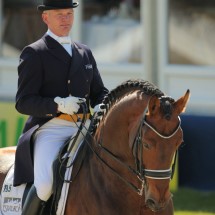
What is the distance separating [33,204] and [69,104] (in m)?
0.84

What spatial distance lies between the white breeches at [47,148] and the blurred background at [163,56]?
4676 millimetres

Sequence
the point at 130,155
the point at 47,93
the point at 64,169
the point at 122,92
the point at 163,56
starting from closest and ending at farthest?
the point at 130,155, the point at 122,92, the point at 64,169, the point at 47,93, the point at 163,56

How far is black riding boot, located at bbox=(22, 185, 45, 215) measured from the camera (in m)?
6.68

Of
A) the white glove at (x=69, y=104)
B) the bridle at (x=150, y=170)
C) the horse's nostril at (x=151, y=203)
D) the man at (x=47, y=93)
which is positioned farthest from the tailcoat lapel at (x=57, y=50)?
the horse's nostril at (x=151, y=203)

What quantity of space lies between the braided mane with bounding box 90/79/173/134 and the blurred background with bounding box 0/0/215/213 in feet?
15.9

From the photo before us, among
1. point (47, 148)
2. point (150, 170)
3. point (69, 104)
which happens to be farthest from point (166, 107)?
point (47, 148)

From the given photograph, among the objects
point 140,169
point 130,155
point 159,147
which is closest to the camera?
point 159,147

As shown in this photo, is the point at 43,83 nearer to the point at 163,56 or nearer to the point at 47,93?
the point at 47,93

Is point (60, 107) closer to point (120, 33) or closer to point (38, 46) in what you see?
point (38, 46)

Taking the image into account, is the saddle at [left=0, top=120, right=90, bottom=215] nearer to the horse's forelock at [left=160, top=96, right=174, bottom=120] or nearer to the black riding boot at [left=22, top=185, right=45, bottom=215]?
the black riding boot at [left=22, top=185, right=45, bottom=215]

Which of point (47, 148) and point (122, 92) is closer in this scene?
point (122, 92)

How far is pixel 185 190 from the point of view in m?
11.4

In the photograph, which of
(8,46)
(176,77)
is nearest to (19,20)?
(8,46)

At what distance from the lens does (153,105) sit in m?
5.90
